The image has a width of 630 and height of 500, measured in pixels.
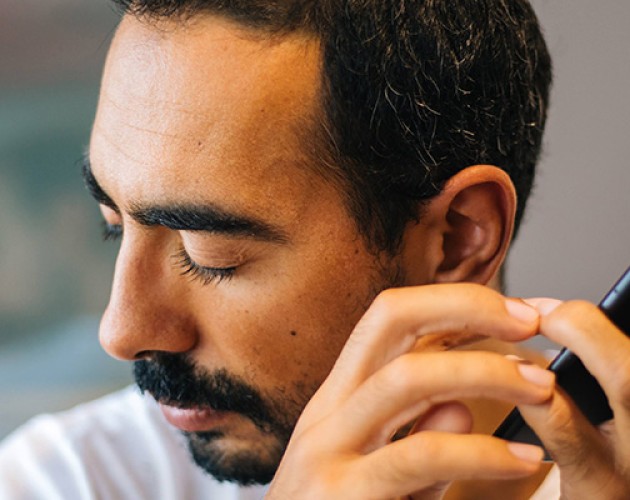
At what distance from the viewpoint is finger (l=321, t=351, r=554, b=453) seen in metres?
0.66

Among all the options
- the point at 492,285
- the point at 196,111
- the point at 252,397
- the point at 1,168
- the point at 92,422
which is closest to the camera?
the point at 196,111

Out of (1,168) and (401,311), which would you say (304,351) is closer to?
(401,311)

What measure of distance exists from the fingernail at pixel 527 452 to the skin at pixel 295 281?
3cm

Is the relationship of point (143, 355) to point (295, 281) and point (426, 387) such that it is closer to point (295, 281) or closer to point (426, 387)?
point (295, 281)

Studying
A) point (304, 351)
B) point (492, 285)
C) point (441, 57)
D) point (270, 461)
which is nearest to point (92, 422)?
point (270, 461)

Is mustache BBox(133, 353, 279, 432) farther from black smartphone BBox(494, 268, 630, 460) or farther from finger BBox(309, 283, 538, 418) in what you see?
black smartphone BBox(494, 268, 630, 460)

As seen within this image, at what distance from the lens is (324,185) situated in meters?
0.96

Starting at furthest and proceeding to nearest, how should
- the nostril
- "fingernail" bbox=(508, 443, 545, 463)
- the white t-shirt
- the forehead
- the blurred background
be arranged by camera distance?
1. the blurred background
2. the white t-shirt
3. the nostril
4. the forehead
5. "fingernail" bbox=(508, 443, 545, 463)

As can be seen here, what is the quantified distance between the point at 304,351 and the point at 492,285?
0.29 m

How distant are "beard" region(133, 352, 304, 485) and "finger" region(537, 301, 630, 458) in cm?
44

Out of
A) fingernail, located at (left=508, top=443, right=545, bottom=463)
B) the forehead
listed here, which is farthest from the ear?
fingernail, located at (left=508, top=443, right=545, bottom=463)

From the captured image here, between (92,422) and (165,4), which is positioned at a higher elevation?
(165,4)

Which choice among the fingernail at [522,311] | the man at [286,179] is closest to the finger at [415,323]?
the fingernail at [522,311]

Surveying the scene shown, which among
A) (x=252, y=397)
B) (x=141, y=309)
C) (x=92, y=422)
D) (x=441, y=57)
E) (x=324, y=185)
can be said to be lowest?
(x=92, y=422)
